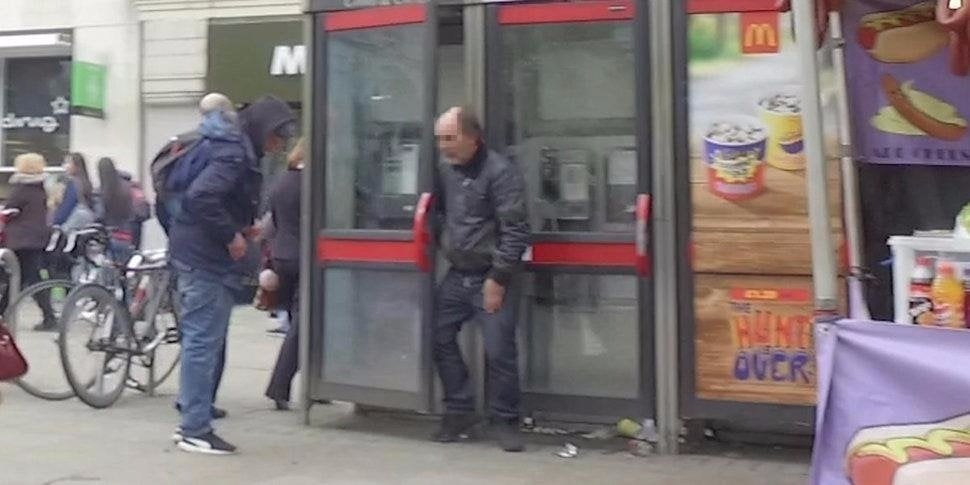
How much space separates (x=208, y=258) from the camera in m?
6.39

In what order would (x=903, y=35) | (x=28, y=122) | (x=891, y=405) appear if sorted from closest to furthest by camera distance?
(x=891, y=405) → (x=903, y=35) → (x=28, y=122)

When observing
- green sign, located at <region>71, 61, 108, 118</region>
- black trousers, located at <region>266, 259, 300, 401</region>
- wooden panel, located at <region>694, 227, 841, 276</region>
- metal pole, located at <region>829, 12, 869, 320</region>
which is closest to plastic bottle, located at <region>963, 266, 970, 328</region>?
metal pole, located at <region>829, 12, 869, 320</region>

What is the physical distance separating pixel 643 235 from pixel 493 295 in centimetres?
76

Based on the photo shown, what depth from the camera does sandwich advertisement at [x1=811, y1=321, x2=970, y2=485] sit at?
158 inches

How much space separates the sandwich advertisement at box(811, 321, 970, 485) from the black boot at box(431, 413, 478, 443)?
2.68m

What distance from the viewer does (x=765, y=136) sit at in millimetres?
6070

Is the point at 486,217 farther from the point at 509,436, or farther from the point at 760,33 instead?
the point at 760,33

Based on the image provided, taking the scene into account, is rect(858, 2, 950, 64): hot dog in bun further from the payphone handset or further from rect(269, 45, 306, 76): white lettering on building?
rect(269, 45, 306, 76): white lettering on building

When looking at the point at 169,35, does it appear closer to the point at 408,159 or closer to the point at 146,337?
the point at 146,337

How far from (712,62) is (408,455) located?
236cm

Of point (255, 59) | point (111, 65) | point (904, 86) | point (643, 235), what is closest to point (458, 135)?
point (643, 235)

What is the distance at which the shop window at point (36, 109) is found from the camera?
1789 centimetres

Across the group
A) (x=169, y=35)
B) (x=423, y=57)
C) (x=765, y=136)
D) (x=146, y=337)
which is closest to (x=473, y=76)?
(x=423, y=57)

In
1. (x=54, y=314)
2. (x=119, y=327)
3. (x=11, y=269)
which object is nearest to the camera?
(x=119, y=327)
